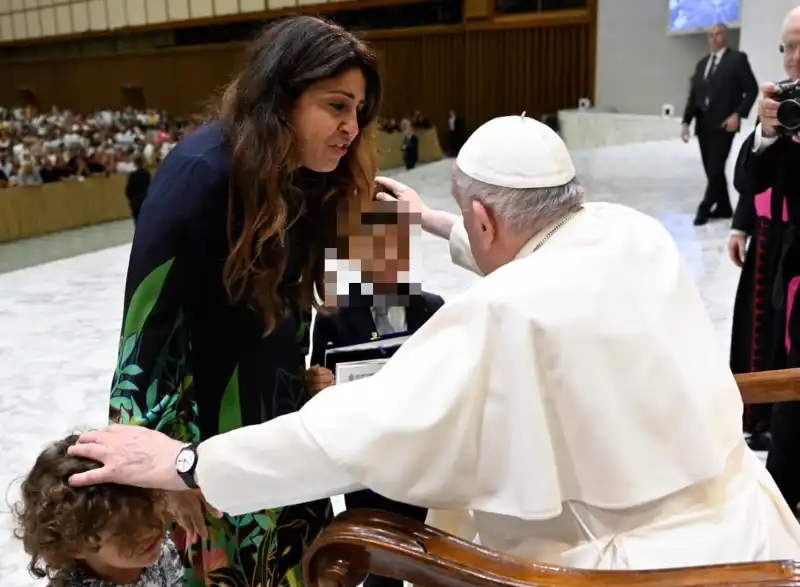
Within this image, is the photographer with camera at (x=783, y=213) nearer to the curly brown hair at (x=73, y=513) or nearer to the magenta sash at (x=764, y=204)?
the magenta sash at (x=764, y=204)

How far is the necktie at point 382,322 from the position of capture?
220cm

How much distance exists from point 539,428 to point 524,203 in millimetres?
381

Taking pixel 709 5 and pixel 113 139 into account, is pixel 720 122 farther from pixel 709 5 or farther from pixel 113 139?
pixel 113 139

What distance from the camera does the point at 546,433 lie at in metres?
1.26

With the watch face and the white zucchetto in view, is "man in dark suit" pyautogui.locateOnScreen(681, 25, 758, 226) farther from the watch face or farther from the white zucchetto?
the watch face

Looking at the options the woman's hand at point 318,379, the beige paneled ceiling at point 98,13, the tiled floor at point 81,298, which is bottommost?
the tiled floor at point 81,298

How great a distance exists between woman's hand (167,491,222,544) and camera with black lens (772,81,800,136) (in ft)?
6.67

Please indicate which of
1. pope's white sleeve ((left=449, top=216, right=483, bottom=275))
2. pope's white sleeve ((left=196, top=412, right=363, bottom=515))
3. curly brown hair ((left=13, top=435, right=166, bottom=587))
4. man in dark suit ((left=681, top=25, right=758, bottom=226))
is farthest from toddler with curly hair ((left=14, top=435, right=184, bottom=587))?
man in dark suit ((left=681, top=25, right=758, bottom=226))

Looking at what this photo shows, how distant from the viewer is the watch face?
50.8 inches

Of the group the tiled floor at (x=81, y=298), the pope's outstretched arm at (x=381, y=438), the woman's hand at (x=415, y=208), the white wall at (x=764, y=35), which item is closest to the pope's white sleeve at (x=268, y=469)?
the pope's outstretched arm at (x=381, y=438)

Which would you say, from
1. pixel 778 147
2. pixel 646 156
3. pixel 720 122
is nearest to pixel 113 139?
pixel 646 156

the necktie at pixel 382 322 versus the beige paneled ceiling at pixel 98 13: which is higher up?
the beige paneled ceiling at pixel 98 13

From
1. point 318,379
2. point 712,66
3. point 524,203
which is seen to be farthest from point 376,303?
point 712,66

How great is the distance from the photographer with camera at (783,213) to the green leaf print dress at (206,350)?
5.30 feet
